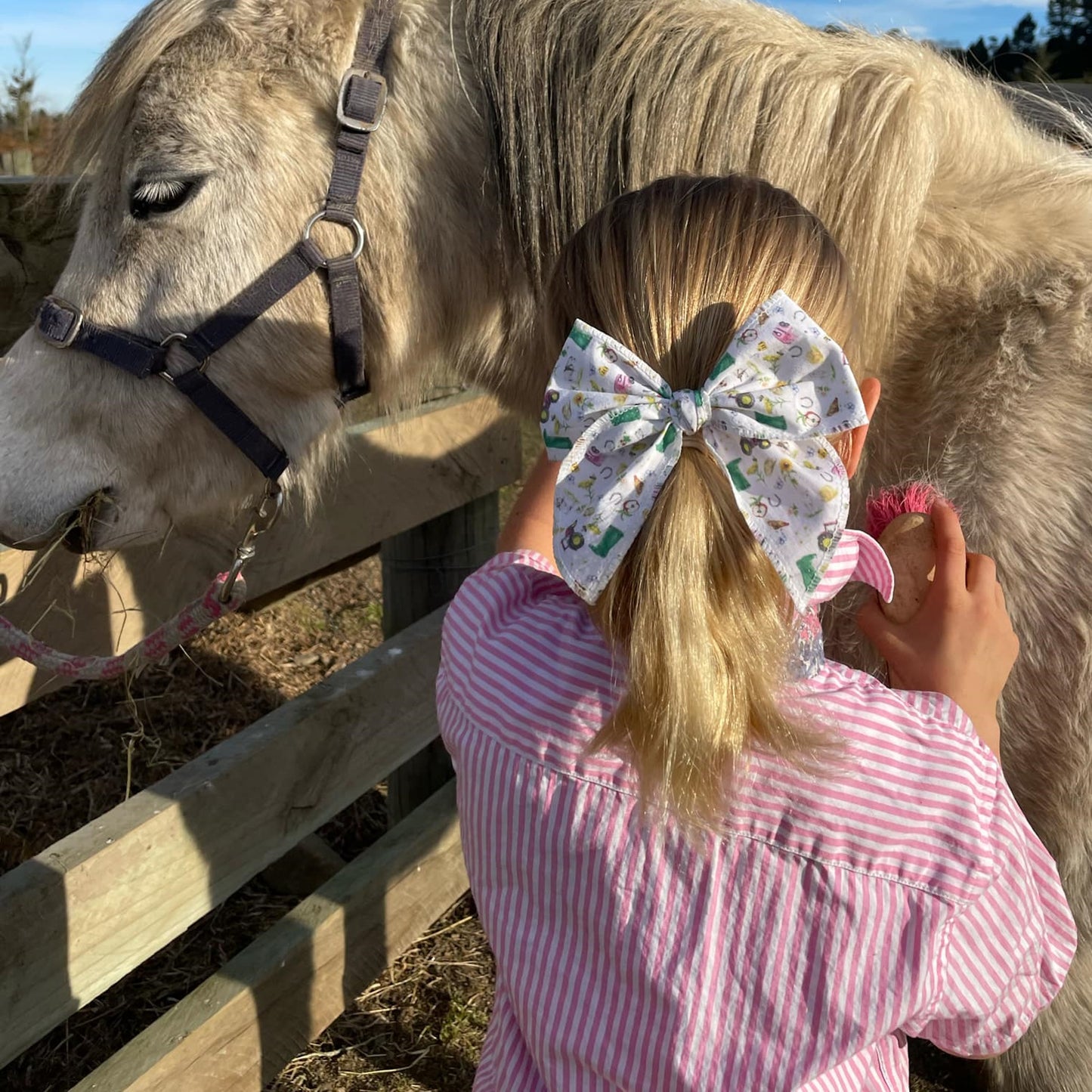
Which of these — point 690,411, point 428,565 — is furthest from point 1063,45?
point 690,411

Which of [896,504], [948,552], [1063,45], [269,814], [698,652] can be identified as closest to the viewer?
[698,652]

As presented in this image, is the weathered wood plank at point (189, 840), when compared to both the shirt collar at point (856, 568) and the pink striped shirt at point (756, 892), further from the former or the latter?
the shirt collar at point (856, 568)

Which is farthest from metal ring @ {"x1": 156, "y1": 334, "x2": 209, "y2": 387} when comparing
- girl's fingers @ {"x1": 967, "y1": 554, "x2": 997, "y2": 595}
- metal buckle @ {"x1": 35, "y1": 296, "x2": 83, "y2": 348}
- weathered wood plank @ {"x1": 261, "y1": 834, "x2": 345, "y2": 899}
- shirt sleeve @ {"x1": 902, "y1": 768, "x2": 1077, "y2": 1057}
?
weathered wood plank @ {"x1": 261, "y1": 834, "x2": 345, "y2": 899}

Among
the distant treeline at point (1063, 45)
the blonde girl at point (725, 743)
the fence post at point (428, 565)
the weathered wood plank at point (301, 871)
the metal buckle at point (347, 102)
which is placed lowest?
the weathered wood plank at point (301, 871)

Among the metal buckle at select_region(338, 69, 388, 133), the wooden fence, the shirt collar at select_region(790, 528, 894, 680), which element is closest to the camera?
the shirt collar at select_region(790, 528, 894, 680)

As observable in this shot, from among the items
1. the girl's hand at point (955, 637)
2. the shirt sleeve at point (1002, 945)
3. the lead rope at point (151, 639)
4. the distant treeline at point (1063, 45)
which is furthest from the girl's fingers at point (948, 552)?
the distant treeline at point (1063, 45)

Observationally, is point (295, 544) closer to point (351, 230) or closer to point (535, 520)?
point (351, 230)

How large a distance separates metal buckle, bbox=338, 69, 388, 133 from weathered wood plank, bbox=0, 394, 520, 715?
0.81 m

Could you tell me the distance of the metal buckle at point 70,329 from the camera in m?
1.67

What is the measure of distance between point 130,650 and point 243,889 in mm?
1513

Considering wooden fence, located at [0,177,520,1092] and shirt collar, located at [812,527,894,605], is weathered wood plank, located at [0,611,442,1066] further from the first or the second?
shirt collar, located at [812,527,894,605]

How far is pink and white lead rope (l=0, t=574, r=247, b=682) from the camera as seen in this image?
5.15ft

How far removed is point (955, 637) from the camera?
1.05 meters

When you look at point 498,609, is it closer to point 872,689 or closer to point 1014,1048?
point 872,689
